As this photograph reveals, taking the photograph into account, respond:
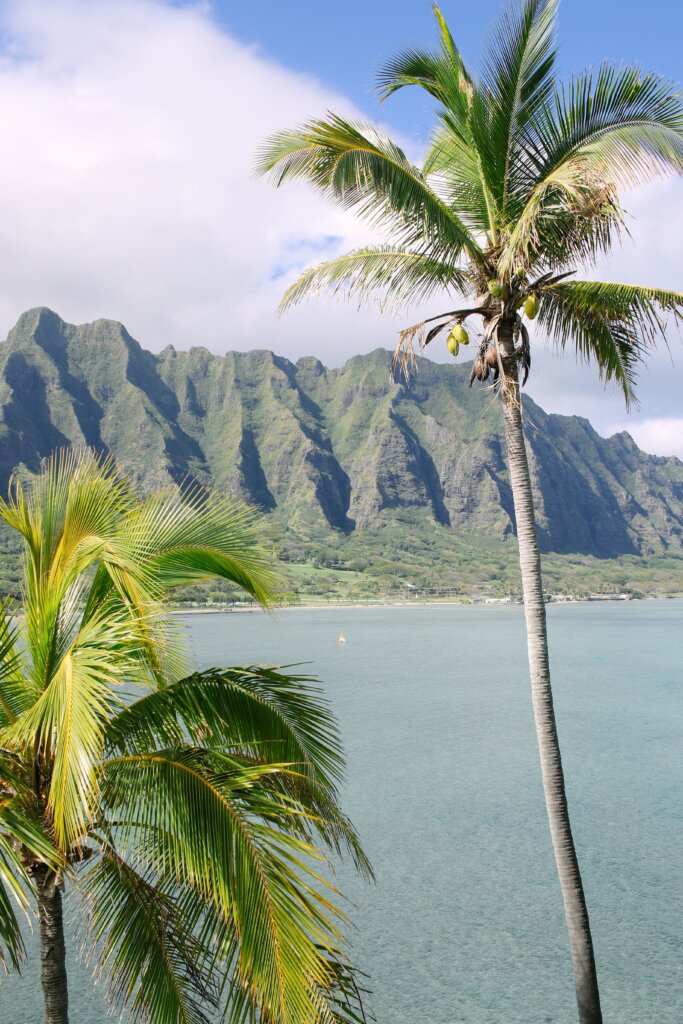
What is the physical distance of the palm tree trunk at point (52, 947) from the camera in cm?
519

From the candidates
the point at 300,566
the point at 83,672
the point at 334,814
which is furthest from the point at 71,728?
the point at 300,566

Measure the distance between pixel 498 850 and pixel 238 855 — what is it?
18.3 metres

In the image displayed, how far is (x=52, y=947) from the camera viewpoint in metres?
5.43

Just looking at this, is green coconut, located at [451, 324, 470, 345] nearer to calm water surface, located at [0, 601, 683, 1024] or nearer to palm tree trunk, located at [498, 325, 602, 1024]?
palm tree trunk, located at [498, 325, 602, 1024]

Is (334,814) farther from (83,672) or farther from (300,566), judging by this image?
(300,566)

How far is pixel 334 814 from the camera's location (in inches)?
231

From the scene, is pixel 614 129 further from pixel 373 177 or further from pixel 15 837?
pixel 15 837

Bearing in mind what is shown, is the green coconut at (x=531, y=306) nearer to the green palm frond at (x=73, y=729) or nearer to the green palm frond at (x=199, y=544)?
the green palm frond at (x=199, y=544)

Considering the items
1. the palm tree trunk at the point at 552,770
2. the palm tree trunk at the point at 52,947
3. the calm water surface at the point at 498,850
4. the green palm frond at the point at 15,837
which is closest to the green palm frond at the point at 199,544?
Result: the calm water surface at the point at 498,850

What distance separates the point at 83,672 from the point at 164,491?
2.42m

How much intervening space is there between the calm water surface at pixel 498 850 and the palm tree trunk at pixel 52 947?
1950 millimetres

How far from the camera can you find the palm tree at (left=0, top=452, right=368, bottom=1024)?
13.8 ft

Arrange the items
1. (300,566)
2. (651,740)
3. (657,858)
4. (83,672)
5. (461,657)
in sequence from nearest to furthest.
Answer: (83,672) < (657,858) < (651,740) < (461,657) < (300,566)

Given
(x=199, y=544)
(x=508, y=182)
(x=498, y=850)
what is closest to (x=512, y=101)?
(x=508, y=182)
